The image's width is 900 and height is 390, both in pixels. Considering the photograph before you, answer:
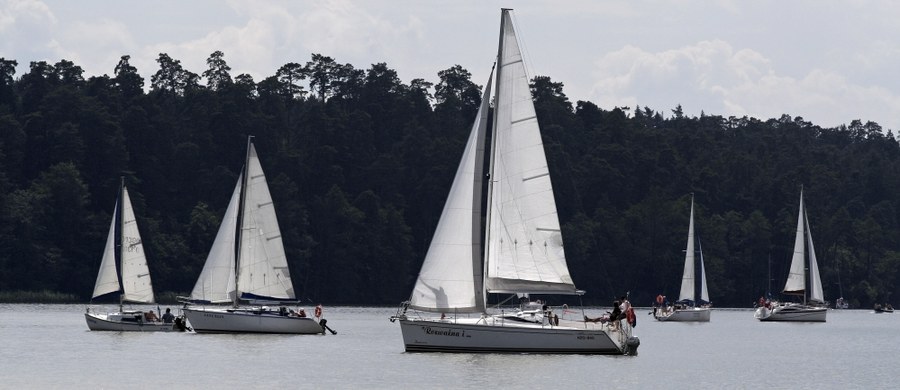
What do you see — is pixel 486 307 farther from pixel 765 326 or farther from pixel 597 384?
pixel 765 326

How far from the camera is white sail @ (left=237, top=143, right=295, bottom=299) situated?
7931 cm

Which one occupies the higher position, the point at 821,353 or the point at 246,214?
the point at 246,214

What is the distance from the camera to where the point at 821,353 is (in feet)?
254

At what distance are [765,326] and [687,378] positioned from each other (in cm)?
5915

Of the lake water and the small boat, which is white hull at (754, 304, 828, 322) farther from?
the small boat

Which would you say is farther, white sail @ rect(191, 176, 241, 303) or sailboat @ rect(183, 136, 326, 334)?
white sail @ rect(191, 176, 241, 303)

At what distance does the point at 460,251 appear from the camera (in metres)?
59.2

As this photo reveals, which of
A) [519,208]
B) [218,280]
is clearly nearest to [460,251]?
[519,208]

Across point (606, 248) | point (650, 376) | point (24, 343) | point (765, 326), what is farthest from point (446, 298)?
point (606, 248)

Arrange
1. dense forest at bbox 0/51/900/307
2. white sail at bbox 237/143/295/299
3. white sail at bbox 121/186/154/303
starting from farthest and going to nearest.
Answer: dense forest at bbox 0/51/900/307 → white sail at bbox 121/186/154/303 → white sail at bbox 237/143/295/299

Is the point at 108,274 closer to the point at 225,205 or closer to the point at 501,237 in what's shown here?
the point at 501,237

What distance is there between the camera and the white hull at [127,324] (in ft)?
279

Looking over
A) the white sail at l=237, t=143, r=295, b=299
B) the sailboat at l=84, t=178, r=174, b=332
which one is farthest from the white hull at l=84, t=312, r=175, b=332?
the white sail at l=237, t=143, r=295, b=299

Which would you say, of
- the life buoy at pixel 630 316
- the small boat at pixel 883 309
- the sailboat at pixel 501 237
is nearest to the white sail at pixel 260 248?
the sailboat at pixel 501 237
